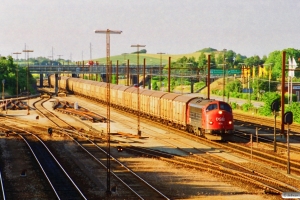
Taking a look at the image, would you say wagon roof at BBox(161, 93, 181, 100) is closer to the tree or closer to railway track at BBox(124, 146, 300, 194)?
railway track at BBox(124, 146, 300, 194)

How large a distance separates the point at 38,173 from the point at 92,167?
143 inches

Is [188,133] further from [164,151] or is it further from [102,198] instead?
[102,198]

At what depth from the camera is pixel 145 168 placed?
36.8 m

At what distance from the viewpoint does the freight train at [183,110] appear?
47.2 metres

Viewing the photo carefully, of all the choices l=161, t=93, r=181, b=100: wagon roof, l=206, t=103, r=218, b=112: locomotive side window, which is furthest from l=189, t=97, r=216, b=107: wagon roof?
l=161, t=93, r=181, b=100: wagon roof

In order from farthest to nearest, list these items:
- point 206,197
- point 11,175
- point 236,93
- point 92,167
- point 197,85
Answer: point 197,85
point 236,93
point 92,167
point 11,175
point 206,197

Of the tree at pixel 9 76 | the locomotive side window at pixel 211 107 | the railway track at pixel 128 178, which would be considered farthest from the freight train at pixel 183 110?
the tree at pixel 9 76

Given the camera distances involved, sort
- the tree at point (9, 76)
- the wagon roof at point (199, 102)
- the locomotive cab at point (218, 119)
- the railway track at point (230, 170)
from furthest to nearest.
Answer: the tree at point (9, 76) < the wagon roof at point (199, 102) < the locomotive cab at point (218, 119) < the railway track at point (230, 170)

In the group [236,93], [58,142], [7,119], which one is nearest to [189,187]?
[58,142]

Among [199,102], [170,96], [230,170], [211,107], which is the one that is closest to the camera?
[230,170]

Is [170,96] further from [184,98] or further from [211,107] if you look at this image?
[211,107]

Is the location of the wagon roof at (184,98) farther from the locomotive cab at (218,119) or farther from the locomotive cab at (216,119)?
the locomotive cab at (218,119)

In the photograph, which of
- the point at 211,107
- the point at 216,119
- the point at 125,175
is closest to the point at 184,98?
the point at 211,107

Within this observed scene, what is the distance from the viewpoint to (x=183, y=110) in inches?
2165
